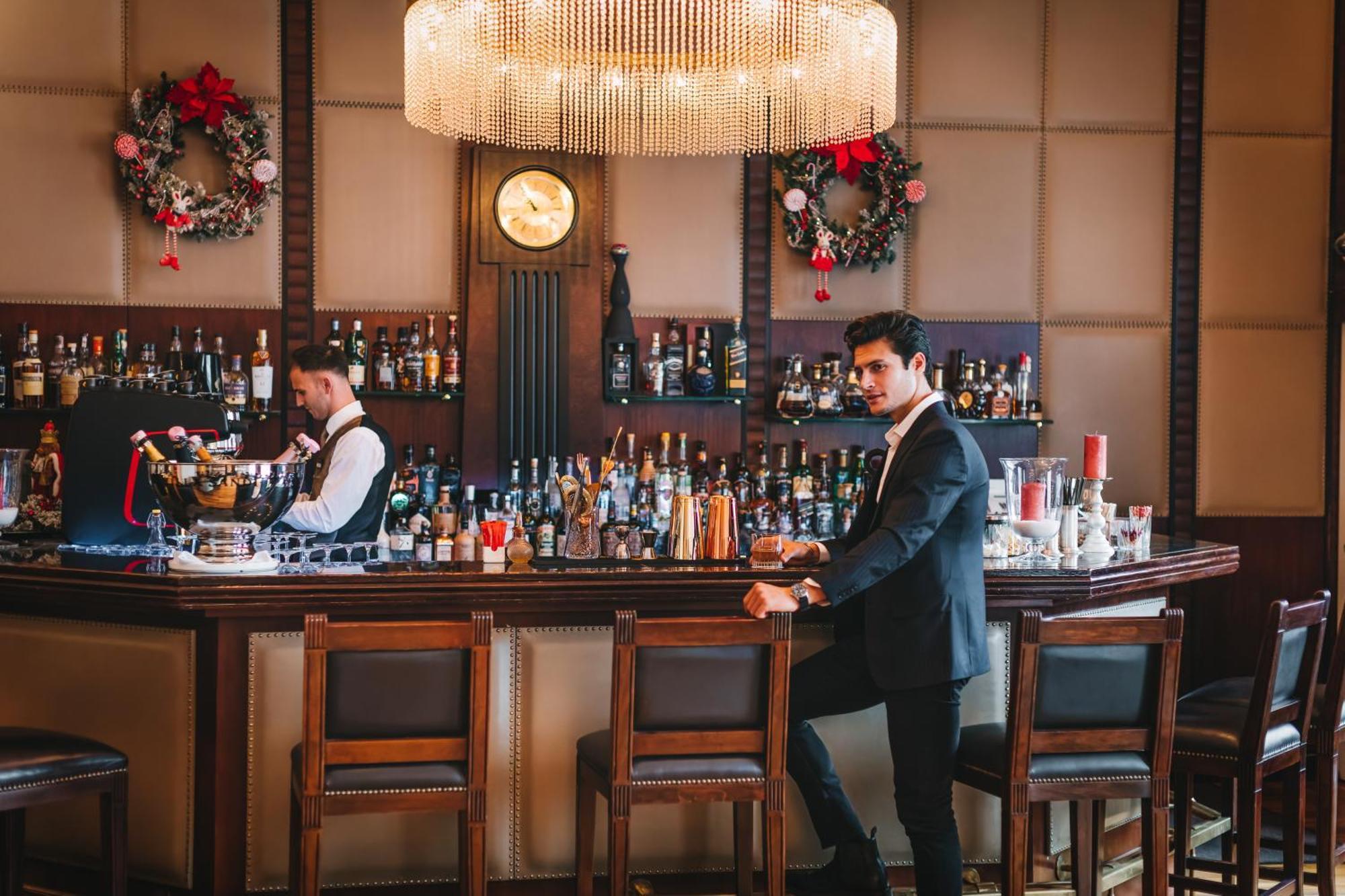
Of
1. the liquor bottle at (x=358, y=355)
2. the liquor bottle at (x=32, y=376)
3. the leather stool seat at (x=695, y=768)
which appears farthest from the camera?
the liquor bottle at (x=358, y=355)

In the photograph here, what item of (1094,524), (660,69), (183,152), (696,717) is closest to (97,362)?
(183,152)

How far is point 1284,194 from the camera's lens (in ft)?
19.8

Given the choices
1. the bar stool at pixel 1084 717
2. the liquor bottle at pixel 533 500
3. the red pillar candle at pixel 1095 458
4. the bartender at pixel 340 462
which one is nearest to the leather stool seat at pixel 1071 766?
the bar stool at pixel 1084 717

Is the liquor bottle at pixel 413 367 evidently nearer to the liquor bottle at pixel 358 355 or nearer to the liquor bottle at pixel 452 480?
the liquor bottle at pixel 358 355

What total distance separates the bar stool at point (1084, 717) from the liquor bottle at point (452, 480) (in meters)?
3.04

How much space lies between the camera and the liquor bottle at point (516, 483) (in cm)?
549

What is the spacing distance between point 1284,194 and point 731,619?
14.2ft

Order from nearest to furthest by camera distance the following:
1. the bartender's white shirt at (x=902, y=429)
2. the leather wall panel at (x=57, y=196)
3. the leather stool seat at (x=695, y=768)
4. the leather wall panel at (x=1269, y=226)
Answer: the leather stool seat at (x=695, y=768) → the bartender's white shirt at (x=902, y=429) → the leather wall panel at (x=57, y=196) → the leather wall panel at (x=1269, y=226)

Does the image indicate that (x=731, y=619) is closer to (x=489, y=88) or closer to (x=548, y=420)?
(x=489, y=88)

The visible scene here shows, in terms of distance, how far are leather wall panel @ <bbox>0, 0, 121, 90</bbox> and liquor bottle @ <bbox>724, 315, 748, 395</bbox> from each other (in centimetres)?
276

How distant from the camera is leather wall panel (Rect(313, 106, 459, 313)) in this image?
18.6ft

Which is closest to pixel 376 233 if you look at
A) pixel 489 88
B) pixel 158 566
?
pixel 489 88

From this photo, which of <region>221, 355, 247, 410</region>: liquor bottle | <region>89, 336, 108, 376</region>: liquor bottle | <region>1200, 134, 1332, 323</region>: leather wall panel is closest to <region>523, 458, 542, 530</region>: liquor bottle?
<region>221, 355, 247, 410</region>: liquor bottle

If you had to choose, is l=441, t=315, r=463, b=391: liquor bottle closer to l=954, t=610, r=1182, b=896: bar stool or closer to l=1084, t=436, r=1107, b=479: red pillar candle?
l=1084, t=436, r=1107, b=479: red pillar candle
